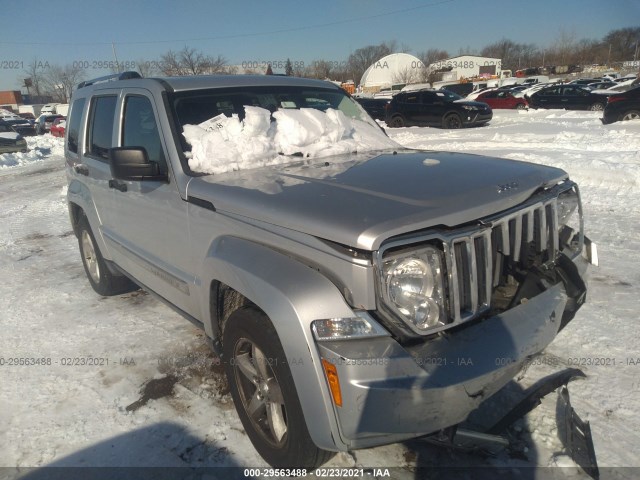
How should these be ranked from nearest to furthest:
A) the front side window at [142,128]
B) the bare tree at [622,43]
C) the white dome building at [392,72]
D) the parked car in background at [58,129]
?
1. the front side window at [142,128]
2. the parked car in background at [58,129]
3. the bare tree at [622,43]
4. the white dome building at [392,72]

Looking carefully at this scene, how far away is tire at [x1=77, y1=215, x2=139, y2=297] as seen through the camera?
14.7ft

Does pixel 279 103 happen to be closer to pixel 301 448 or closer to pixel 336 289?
pixel 336 289

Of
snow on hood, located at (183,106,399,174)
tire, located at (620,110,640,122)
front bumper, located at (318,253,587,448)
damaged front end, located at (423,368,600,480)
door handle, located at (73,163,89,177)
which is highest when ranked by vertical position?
snow on hood, located at (183,106,399,174)

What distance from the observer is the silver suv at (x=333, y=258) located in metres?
1.80

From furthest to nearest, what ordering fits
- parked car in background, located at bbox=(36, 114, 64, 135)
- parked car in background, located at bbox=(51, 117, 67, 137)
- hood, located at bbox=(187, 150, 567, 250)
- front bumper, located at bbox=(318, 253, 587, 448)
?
parked car in background, located at bbox=(36, 114, 64, 135) < parked car in background, located at bbox=(51, 117, 67, 137) < hood, located at bbox=(187, 150, 567, 250) < front bumper, located at bbox=(318, 253, 587, 448)

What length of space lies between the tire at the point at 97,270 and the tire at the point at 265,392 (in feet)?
8.16

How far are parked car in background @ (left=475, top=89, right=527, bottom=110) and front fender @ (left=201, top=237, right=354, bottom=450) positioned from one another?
24437 mm

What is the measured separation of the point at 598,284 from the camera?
4.12 metres

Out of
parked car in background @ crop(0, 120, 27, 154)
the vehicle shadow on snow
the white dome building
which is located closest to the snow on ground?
the vehicle shadow on snow

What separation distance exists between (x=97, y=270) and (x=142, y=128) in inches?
79.2

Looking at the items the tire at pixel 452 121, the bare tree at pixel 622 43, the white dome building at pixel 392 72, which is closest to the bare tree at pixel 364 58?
the white dome building at pixel 392 72

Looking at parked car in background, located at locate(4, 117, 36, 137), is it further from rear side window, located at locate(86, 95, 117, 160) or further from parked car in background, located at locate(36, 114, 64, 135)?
rear side window, located at locate(86, 95, 117, 160)

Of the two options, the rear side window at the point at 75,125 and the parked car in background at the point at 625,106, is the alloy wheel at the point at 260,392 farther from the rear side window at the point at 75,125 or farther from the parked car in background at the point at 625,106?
the parked car in background at the point at 625,106

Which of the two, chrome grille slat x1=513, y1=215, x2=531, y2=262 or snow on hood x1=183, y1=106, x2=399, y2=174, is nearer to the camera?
chrome grille slat x1=513, y1=215, x2=531, y2=262
